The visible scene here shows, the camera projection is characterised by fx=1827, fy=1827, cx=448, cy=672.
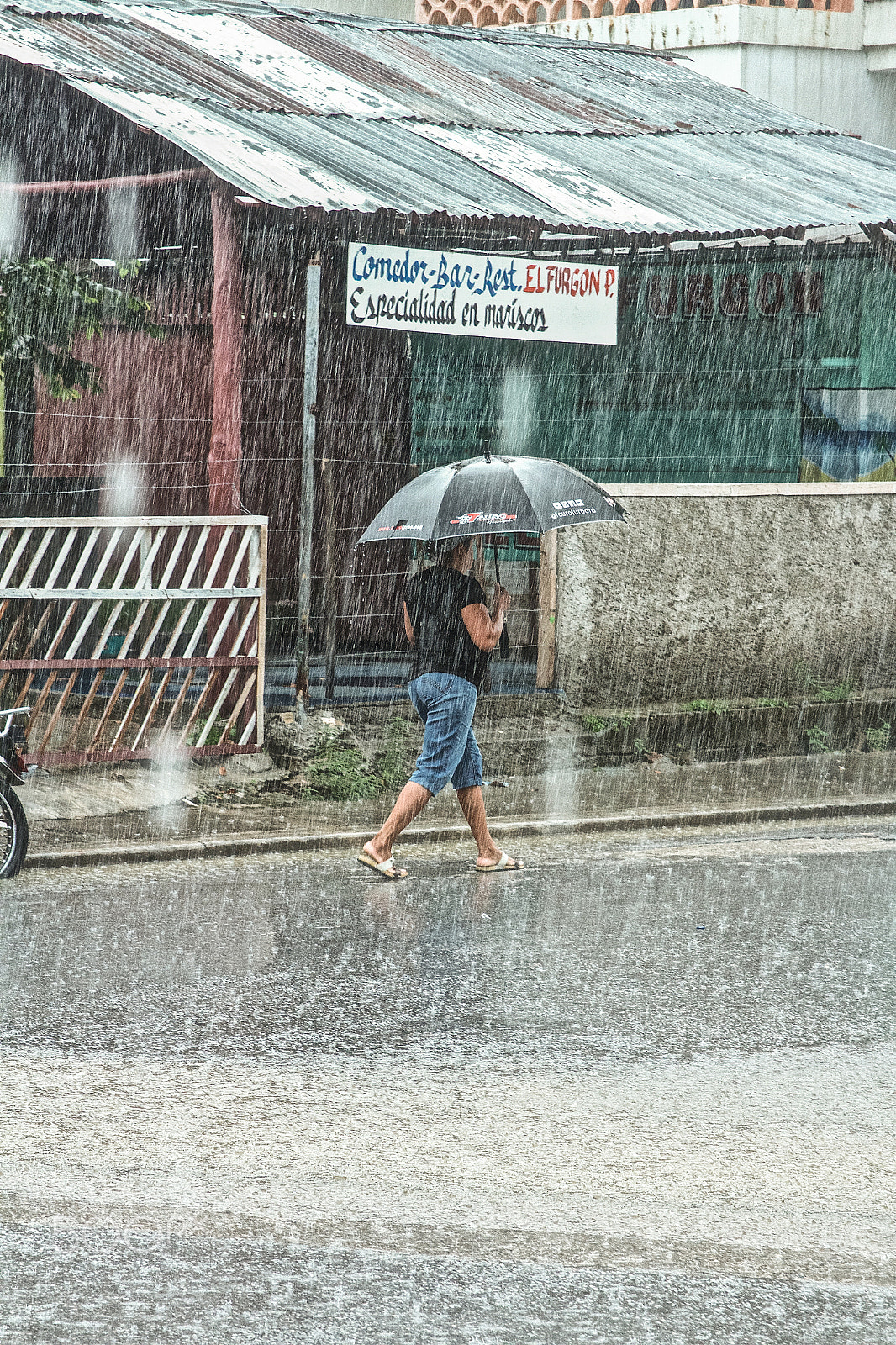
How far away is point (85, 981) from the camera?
7211 millimetres

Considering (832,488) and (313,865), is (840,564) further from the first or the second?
(313,865)

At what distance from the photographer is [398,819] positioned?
30.7 feet

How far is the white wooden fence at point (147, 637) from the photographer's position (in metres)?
10.7

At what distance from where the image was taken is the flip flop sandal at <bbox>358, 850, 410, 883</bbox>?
9305 millimetres

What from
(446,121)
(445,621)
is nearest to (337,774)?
(445,621)

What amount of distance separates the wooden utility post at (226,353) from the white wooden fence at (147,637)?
0.35 meters

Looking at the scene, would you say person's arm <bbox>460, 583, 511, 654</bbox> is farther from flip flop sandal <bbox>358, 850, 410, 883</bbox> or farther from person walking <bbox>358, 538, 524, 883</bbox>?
flip flop sandal <bbox>358, 850, 410, 883</bbox>

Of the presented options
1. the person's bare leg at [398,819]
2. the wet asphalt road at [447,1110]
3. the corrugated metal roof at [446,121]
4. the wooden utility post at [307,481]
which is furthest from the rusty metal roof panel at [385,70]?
the wet asphalt road at [447,1110]

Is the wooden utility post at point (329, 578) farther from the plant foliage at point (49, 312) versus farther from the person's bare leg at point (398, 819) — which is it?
the person's bare leg at point (398, 819)

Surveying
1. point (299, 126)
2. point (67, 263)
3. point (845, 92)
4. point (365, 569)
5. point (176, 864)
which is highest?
point (845, 92)

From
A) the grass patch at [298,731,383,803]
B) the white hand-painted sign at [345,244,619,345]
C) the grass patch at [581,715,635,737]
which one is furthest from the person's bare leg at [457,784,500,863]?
the white hand-painted sign at [345,244,619,345]

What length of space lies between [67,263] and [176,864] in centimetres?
598

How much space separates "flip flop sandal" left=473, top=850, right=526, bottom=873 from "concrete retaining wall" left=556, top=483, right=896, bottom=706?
3274mm

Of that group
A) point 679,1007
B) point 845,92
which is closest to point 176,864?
point 679,1007
